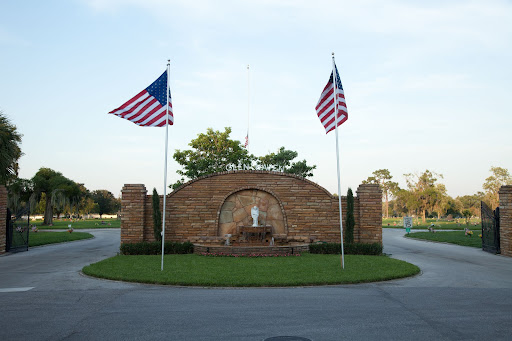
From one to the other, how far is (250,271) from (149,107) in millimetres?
6357

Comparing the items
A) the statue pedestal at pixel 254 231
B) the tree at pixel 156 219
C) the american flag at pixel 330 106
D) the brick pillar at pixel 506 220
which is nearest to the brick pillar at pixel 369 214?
the statue pedestal at pixel 254 231

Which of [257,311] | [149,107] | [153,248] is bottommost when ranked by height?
[257,311]

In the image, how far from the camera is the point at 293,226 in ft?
64.6

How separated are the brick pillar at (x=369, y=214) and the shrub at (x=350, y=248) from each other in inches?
38.0

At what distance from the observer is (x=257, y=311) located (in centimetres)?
758

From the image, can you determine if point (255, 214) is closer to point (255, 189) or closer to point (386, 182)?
point (255, 189)

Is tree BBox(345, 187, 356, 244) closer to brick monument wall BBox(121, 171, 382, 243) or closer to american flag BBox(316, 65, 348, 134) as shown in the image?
brick monument wall BBox(121, 171, 382, 243)

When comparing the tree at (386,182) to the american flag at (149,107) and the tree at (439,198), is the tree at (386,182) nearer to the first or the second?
the tree at (439,198)

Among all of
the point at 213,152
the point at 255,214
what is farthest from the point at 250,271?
the point at 213,152

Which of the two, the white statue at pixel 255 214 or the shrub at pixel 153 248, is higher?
the white statue at pixel 255 214

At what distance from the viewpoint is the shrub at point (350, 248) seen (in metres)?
17.8

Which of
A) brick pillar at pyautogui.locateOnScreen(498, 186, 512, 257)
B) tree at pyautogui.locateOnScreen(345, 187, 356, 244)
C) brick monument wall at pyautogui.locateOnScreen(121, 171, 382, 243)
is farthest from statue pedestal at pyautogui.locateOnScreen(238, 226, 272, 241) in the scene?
brick pillar at pyautogui.locateOnScreen(498, 186, 512, 257)

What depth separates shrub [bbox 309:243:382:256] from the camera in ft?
58.3

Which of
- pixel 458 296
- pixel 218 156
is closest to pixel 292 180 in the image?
pixel 458 296
